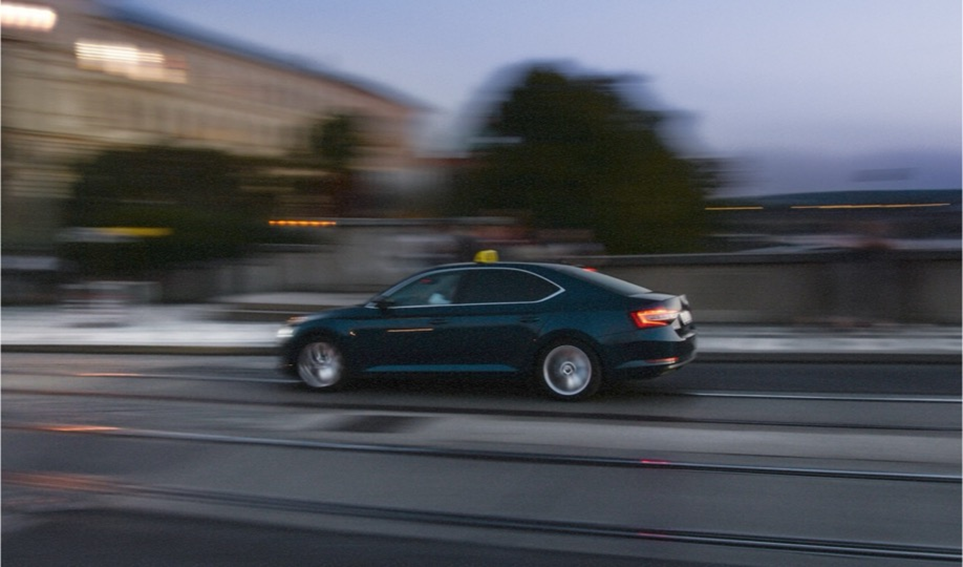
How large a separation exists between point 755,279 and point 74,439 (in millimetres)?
11233

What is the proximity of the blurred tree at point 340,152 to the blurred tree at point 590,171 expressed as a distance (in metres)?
3.51

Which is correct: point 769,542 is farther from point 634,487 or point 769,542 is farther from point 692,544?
point 634,487

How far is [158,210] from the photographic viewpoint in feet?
85.2

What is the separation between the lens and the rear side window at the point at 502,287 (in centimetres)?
1000

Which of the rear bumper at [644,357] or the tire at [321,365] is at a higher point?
the rear bumper at [644,357]

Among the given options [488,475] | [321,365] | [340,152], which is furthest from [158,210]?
[488,475]

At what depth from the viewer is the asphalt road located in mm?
5297

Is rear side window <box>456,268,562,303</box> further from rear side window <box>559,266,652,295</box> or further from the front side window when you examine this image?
rear side window <box>559,266,652,295</box>

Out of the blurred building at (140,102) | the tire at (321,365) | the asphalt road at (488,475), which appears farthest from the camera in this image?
the blurred building at (140,102)

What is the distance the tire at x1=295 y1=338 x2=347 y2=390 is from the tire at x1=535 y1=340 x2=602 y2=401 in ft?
6.89

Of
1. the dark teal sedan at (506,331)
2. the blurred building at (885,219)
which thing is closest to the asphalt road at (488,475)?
the dark teal sedan at (506,331)

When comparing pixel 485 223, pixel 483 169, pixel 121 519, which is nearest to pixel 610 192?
pixel 483 169

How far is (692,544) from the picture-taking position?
209 inches

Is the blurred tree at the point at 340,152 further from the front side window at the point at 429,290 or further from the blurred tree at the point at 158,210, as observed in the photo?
the front side window at the point at 429,290
